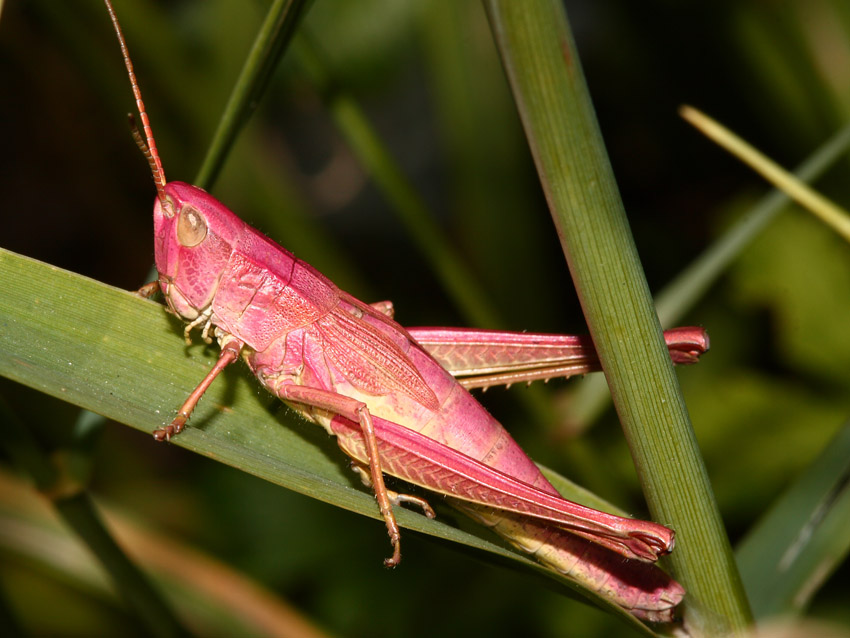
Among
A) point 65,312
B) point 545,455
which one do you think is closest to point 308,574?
point 545,455

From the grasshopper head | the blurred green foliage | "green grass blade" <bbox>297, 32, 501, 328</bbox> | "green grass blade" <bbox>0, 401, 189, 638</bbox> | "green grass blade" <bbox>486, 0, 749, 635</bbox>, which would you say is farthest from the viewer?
the blurred green foliage

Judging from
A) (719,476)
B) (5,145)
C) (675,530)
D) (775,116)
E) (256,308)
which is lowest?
(5,145)

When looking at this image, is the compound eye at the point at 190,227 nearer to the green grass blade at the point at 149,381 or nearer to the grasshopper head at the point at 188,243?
the grasshopper head at the point at 188,243

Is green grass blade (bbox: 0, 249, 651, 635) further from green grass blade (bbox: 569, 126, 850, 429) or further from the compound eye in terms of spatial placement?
green grass blade (bbox: 569, 126, 850, 429)

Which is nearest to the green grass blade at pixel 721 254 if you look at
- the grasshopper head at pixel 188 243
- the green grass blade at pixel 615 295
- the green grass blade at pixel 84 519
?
the green grass blade at pixel 615 295

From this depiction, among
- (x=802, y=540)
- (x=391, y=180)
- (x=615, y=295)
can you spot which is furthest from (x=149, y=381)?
(x=802, y=540)

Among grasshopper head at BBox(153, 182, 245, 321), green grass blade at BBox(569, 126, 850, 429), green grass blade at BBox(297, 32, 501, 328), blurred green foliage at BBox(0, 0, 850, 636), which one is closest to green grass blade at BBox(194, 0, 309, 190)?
grasshopper head at BBox(153, 182, 245, 321)

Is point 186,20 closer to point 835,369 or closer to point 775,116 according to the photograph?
point 775,116
